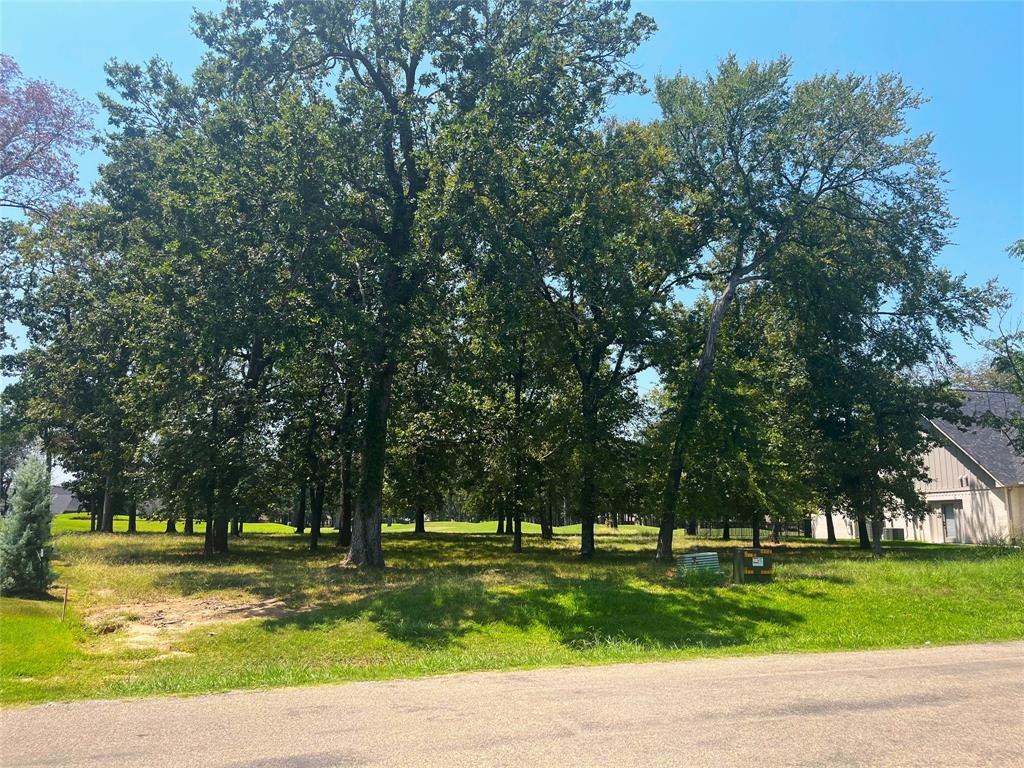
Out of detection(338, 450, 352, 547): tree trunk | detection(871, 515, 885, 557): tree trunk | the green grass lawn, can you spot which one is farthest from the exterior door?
detection(338, 450, 352, 547): tree trunk

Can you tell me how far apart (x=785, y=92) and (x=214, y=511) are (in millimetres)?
23393

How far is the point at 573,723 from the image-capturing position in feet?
21.2

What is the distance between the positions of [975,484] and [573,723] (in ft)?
120

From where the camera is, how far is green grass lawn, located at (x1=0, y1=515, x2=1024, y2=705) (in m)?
9.58

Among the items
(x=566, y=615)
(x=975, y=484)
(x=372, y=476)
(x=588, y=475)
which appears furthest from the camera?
(x=975, y=484)

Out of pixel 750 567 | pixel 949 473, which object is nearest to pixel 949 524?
pixel 949 473

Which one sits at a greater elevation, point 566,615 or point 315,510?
point 315,510

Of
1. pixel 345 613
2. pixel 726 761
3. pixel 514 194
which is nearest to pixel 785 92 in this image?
pixel 514 194

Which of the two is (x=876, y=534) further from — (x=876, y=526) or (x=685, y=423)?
(x=685, y=423)

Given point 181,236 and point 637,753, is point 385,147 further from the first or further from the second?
point 637,753

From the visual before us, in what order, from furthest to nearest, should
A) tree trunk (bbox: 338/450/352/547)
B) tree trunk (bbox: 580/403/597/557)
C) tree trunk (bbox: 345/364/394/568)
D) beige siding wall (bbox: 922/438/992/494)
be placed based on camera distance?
beige siding wall (bbox: 922/438/992/494) < tree trunk (bbox: 338/450/352/547) < tree trunk (bbox: 580/403/597/557) < tree trunk (bbox: 345/364/394/568)

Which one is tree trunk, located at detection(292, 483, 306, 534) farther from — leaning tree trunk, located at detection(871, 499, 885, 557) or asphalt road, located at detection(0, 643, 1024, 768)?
leaning tree trunk, located at detection(871, 499, 885, 557)

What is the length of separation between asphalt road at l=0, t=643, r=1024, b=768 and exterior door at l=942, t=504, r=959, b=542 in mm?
33372

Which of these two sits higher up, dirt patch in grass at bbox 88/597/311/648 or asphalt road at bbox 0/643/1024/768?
asphalt road at bbox 0/643/1024/768
